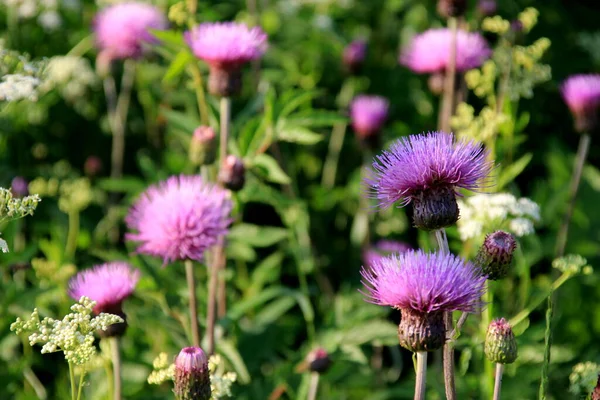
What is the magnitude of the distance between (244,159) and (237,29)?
563 mm

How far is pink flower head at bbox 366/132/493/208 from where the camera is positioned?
6.57ft

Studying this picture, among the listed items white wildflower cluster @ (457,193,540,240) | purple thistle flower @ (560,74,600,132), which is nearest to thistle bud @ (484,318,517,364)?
white wildflower cluster @ (457,193,540,240)

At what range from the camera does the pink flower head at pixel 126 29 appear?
4.37m

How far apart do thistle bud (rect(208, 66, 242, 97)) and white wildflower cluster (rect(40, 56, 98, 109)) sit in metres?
1.55

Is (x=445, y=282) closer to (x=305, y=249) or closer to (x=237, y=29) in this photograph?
(x=237, y=29)

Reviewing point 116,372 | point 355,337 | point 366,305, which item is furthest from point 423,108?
point 116,372

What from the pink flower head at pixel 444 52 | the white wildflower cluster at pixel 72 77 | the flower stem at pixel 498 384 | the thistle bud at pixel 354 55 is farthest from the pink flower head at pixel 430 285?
the white wildflower cluster at pixel 72 77

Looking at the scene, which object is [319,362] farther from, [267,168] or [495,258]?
[495,258]

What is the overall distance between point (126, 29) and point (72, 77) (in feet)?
2.45

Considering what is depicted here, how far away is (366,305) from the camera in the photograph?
355cm

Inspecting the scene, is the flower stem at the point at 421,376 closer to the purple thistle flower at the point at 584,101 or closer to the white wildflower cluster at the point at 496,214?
the white wildflower cluster at the point at 496,214

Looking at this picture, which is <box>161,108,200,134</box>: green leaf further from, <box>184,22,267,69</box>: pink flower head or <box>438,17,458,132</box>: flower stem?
<box>438,17,458,132</box>: flower stem

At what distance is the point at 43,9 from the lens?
195 inches

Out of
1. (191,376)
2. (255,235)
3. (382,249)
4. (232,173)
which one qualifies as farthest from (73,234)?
(191,376)
